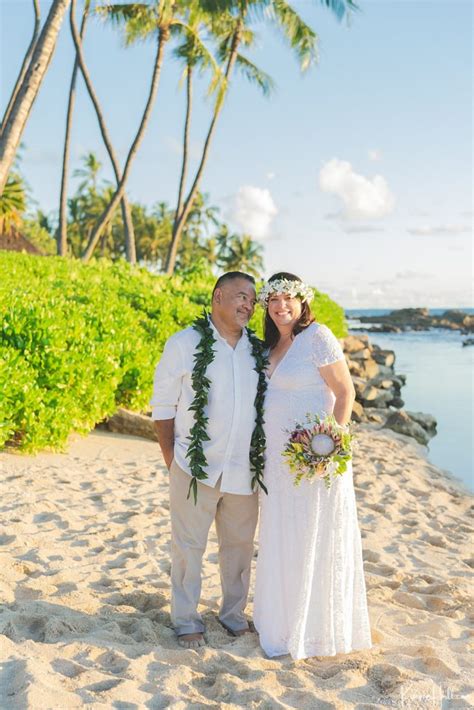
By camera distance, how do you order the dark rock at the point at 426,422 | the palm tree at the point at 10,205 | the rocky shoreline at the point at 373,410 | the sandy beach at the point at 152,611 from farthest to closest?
the palm tree at the point at 10,205 < the dark rock at the point at 426,422 < the rocky shoreline at the point at 373,410 < the sandy beach at the point at 152,611

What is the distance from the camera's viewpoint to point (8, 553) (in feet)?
17.7

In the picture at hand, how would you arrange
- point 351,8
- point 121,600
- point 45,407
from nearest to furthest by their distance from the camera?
point 121,600
point 45,407
point 351,8

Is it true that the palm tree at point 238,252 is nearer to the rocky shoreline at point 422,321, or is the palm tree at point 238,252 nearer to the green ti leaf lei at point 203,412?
the rocky shoreline at point 422,321

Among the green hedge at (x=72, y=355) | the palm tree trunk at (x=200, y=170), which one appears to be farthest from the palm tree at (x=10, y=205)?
the green hedge at (x=72, y=355)

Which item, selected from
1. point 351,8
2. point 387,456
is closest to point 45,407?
point 387,456

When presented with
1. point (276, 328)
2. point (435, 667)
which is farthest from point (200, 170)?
point (435, 667)

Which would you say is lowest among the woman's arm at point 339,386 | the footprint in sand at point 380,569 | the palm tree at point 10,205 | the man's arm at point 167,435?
the footprint in sand at point 380,569

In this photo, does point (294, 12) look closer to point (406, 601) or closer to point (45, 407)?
point (45, 407)

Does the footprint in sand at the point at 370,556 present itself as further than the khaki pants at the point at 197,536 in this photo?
Yes

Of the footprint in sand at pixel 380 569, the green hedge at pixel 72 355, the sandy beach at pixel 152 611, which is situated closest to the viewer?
the sandy beach at pixel 152 611

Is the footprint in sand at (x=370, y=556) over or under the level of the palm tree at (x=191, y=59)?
under

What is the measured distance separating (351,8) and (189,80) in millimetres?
8065

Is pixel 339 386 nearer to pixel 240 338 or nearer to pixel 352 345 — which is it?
pixel 240 338

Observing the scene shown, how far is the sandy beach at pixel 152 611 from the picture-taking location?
3623mm
